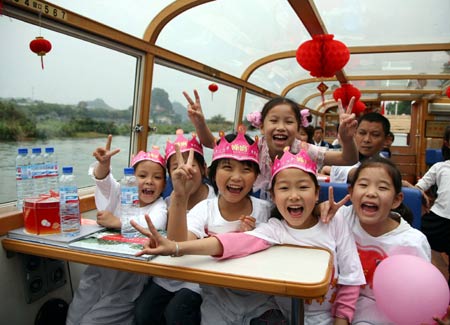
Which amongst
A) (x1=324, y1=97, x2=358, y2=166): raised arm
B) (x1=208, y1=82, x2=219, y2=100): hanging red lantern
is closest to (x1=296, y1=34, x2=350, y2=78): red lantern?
(x1=208, y1=82, x2=219, y2=100): hanging red lantern

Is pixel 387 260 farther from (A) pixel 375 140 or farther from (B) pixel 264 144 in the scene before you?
(A) pixel 375 140

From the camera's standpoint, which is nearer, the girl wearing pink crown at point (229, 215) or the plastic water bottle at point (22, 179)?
the girl wearing pink crown at point (229, 215)

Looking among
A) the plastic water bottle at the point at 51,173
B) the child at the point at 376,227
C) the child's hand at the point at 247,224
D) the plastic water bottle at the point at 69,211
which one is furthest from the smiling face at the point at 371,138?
the plastic water bottle at the point at 51,173

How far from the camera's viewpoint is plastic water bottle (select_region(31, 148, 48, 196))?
2.21 meters

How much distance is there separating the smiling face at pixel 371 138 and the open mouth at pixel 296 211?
1.52 metres

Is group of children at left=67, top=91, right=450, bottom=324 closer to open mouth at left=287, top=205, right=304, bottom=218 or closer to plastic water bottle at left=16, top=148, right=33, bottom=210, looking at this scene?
open mouth at left=287, top=205, right=304, bottom=218

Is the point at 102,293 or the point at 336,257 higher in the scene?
the point at 336,257

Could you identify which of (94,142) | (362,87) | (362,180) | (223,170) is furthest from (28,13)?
(362,87)

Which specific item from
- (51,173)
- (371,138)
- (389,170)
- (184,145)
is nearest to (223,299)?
(184,145)

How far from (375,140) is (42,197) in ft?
8.60

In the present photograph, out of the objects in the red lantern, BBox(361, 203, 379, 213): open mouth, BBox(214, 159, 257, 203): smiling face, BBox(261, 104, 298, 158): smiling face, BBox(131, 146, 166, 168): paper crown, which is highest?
the red lantern

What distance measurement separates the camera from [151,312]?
197cm

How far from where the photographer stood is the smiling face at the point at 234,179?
1845 millimetres

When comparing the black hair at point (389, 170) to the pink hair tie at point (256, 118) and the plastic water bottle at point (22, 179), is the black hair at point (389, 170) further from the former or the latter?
the plastic water bottle at point (22, 179)
